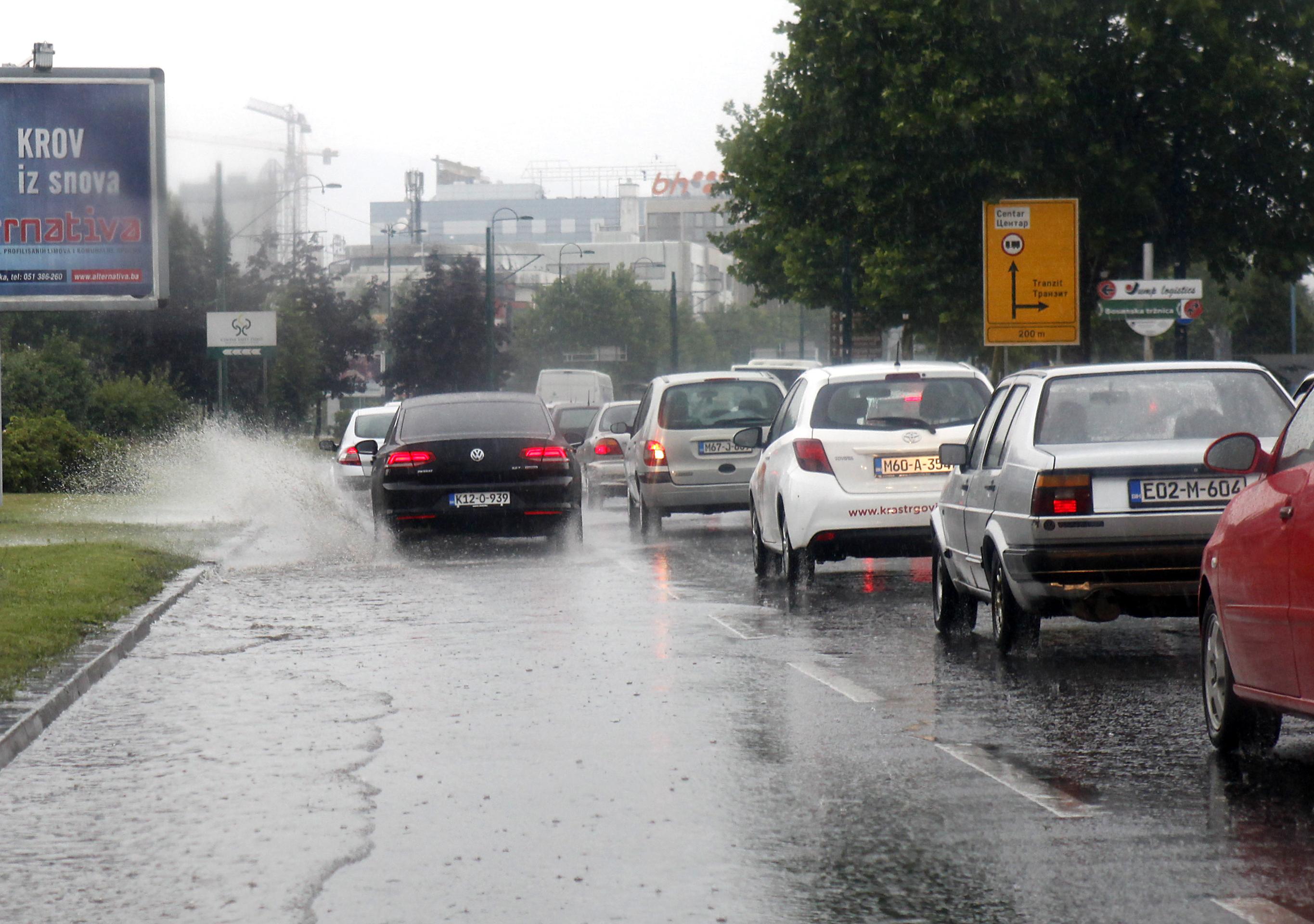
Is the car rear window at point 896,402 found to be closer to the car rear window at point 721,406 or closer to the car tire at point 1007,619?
the car tire at point 1007,619

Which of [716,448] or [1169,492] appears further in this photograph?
[716,448]

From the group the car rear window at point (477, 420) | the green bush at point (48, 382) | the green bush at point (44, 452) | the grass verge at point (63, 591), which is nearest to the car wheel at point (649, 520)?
the car rear window at point (477, 420)

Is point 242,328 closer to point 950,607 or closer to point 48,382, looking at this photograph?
point 48,382

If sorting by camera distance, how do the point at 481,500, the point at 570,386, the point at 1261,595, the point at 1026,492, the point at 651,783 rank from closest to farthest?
the point at 1261,595
the point at 651,783
the point at 1026,492
the point at 481,500
the point at 570,386

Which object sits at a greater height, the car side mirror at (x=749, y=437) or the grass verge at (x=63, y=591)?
the car side mirror at (x=749, y=437)

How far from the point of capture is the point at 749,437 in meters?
17.8

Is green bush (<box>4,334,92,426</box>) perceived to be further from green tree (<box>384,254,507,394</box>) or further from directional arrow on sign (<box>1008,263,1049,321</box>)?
green tree (<box>384,254,507,394</box>)

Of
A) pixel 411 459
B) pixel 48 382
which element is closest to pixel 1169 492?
pixel 411 459

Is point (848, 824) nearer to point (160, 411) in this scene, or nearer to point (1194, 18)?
point (1194, 18)

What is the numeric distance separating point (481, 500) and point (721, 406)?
3.20m

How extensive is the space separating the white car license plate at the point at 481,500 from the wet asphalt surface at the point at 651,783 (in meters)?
6.93

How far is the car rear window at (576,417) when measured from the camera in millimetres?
40000

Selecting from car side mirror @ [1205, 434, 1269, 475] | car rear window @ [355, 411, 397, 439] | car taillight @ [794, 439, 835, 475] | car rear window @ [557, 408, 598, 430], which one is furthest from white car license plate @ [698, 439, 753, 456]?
car rear window @ [557, 408, 598, 430]

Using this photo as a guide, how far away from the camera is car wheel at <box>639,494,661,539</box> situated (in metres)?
22.1
